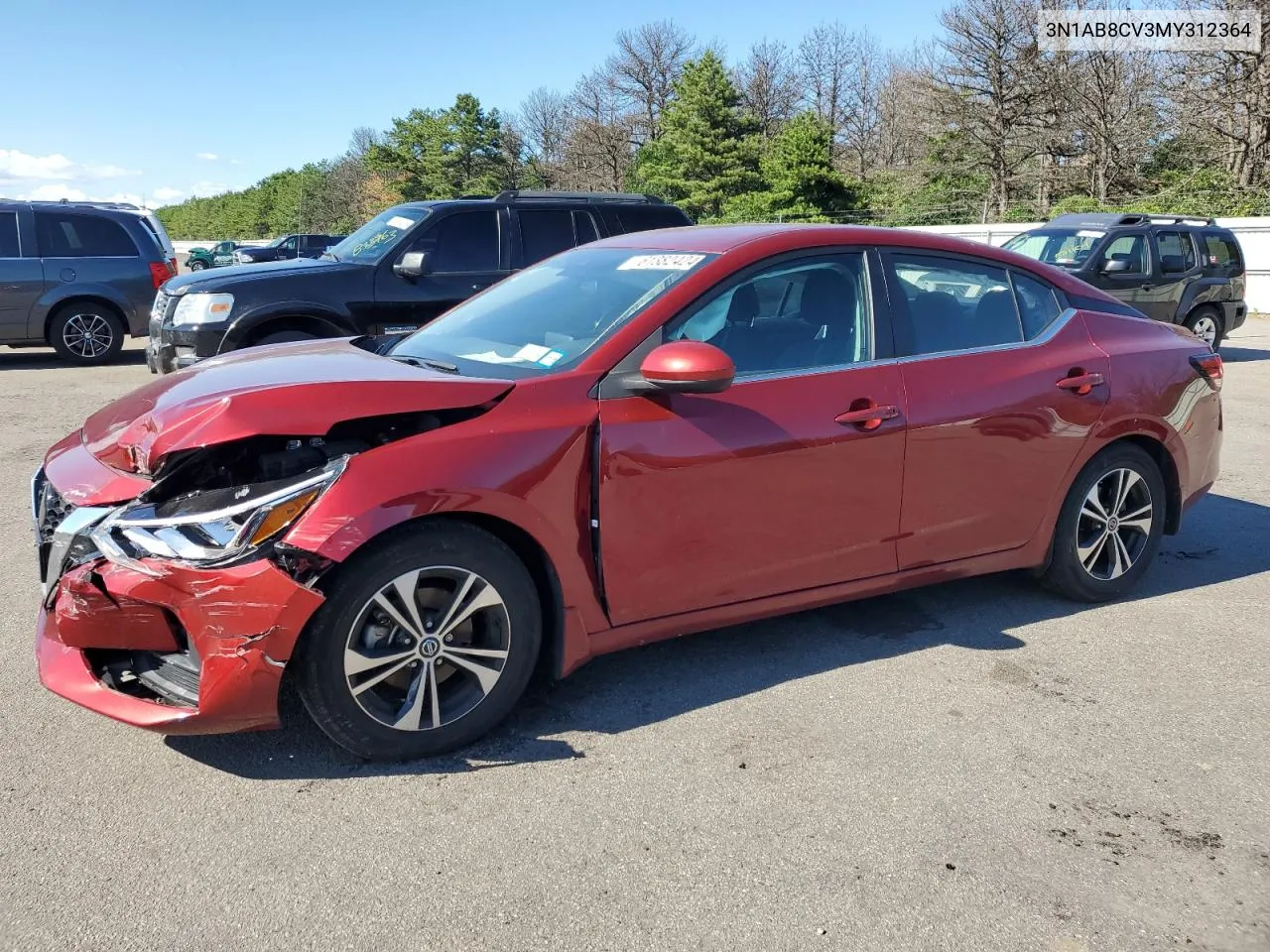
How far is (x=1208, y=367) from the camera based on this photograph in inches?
193

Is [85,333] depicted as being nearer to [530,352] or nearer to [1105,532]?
[530,352]

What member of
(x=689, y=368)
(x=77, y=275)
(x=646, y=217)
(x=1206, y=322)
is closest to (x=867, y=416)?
(x=689, y=368)

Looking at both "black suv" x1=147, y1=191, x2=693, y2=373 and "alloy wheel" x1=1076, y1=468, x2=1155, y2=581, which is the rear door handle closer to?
"alloy wheel" x1=1076, y1=468, x2=1155, y2=581

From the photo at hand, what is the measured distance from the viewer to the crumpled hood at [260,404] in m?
3.06

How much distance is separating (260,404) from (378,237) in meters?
6.32

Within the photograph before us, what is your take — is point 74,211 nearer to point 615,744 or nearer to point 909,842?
point 615,744

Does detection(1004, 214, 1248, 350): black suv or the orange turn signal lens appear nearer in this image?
the orange turn signal lens

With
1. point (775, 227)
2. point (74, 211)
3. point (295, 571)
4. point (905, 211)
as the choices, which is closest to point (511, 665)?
point (295, 571)

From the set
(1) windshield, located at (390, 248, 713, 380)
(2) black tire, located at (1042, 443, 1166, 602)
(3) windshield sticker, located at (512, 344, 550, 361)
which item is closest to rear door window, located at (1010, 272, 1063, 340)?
(2) black tire, located at (1042, 443, 1166, 602)

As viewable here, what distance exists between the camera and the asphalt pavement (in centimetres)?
250

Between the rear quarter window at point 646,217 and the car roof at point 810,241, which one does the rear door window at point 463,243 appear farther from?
the car roof at point 810,241


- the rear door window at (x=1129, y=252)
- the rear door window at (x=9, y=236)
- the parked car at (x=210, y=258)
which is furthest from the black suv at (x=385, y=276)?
the parked car at (x=210, y=258)

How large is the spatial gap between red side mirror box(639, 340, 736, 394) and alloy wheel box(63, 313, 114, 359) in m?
11.9

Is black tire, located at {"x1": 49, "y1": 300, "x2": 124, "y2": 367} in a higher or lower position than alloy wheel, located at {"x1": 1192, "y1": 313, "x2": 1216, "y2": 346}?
lower
